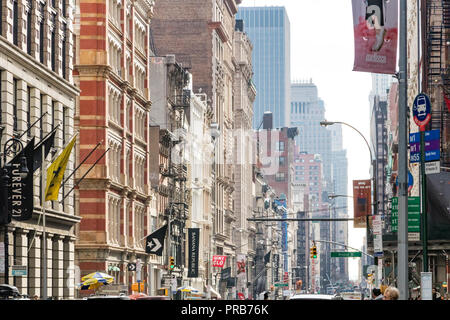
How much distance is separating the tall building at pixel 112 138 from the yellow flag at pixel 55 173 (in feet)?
67.5

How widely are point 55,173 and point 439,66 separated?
117 ft

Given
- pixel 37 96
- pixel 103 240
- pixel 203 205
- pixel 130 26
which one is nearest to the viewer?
pixel 37 96

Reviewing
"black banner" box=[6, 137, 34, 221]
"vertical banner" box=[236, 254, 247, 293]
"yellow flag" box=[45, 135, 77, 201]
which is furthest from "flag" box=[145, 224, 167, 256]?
"vertical banner" box=[236, 254, 247, 293]

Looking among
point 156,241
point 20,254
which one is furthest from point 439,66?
point 20,254

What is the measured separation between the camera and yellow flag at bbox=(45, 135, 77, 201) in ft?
156

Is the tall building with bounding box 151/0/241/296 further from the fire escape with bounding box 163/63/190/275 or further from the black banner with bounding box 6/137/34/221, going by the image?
the black banner with bounding box 6/137/34/221

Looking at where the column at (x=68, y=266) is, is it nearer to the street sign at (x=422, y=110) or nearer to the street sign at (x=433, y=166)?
the street sign at (x=422, y=110)

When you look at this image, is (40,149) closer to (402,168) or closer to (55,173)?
(55,173)

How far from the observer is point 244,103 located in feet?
592

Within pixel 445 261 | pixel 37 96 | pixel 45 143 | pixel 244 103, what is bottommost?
pixel 445 261
